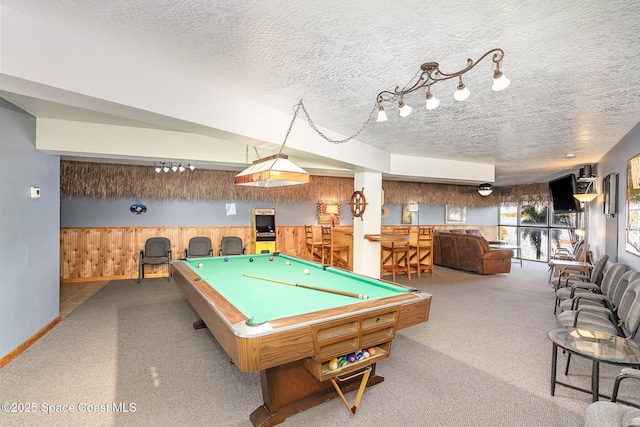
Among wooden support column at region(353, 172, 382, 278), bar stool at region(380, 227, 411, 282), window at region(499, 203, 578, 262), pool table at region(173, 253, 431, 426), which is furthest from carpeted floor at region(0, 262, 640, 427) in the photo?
window at region(499, 203, 578, 262)

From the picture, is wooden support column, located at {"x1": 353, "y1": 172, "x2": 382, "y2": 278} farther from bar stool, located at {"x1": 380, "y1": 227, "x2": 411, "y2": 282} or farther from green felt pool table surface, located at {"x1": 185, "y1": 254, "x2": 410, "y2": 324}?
green felt pool table surface, located at {"x1": 185, "y1": 254, "x2": 410, "y2": 324}

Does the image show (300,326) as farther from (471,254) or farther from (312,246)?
(471,254)

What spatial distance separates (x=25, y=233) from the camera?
11.3 ft

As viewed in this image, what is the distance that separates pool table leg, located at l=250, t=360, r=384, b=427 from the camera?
216cm

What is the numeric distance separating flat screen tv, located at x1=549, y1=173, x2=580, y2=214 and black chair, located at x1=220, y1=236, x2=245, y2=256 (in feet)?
23.7

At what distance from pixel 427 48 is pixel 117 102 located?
2.17 metres

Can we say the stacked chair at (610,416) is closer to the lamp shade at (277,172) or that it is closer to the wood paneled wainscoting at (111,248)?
the lamp shade at (277,172)

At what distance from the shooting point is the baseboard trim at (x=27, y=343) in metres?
3.03

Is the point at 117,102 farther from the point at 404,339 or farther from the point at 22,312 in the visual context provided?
the point at 404,339

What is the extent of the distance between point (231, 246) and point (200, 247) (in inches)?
25.5

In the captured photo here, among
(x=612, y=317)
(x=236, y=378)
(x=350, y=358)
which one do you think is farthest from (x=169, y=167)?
(x=612, y=317)

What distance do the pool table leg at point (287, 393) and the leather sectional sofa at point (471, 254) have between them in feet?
20.5

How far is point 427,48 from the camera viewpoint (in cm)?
214

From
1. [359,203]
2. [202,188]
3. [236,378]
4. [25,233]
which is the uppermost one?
[202,188]
